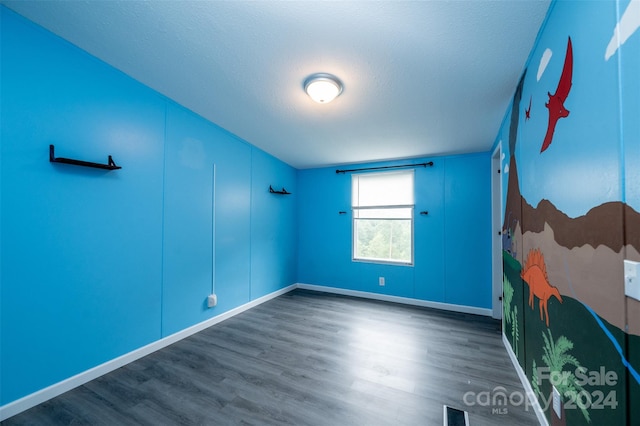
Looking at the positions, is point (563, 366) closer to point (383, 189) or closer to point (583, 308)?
point (583, 308)

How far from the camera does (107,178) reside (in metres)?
1.96

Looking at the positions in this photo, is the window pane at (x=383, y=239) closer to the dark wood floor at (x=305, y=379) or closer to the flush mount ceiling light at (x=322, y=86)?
the dark wood floor at (x=305, y=379)

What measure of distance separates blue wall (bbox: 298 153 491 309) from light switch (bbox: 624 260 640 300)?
2.96m

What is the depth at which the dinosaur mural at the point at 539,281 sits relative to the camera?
4.28 feet

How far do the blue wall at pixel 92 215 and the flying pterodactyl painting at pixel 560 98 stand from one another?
3062mm

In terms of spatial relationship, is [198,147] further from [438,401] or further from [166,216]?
[438,401]

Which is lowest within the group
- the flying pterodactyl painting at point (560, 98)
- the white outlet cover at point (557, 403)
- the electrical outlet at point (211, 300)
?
the electrical outlet at point (211, 300)

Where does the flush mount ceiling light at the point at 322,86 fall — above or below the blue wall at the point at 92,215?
above

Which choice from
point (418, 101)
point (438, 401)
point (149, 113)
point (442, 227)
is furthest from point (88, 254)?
point (442, 227)

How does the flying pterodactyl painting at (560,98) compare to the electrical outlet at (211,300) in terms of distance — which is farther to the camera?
the electrical outlet at (211,300)

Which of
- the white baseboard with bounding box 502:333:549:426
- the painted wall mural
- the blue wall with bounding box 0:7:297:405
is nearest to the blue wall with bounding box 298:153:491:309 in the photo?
the white baseboard with bounding box 502:333:549:426

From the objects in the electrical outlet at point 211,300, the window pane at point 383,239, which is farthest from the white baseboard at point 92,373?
the window pane at point 383,239

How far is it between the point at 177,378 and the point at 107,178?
1.77m

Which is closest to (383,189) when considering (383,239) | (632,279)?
(383,239)
